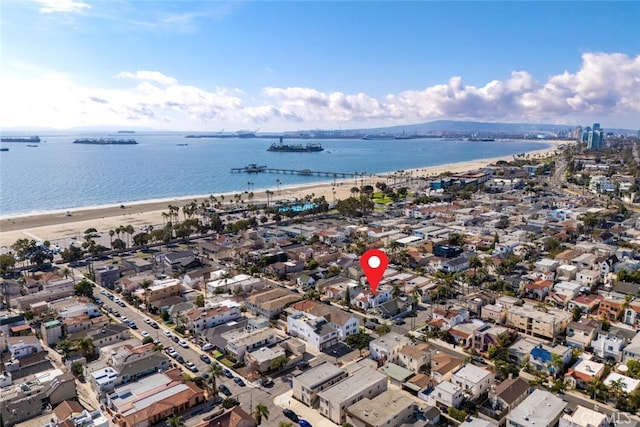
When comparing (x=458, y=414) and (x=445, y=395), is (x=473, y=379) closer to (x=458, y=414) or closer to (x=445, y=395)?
(x=445, y=395)

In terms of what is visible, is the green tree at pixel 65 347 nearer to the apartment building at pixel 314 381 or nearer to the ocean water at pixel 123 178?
the apartment building at pixel 314 381

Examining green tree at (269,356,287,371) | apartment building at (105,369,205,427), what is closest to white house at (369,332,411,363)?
green tree at (269,356,287,371)

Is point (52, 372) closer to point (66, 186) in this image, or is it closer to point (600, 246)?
point (600, 246)

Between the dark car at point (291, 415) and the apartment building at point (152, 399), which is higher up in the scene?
the apartment building at point (152, 399)

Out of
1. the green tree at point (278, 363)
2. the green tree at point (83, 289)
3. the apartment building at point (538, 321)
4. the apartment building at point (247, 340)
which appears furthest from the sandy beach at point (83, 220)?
the apartment building at point (538, 321)

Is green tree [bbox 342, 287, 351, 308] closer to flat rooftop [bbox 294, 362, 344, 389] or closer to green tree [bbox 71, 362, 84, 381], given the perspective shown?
flat rooftop [bbox 294, 362, 344, 389]

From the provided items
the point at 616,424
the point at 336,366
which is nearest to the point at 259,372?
the point at 336,366
